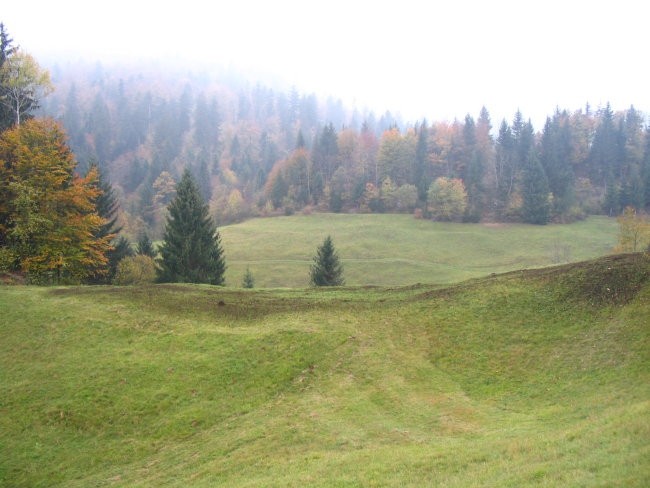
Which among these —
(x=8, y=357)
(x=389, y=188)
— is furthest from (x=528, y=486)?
(x=389, y=188)

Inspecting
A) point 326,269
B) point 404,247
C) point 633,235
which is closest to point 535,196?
point 404,247

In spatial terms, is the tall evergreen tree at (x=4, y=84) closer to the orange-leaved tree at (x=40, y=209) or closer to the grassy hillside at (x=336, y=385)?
the orange-leaved tree at (x=40, y=209)

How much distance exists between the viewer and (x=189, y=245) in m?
49.3

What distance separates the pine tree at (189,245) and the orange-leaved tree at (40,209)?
26.0 ft

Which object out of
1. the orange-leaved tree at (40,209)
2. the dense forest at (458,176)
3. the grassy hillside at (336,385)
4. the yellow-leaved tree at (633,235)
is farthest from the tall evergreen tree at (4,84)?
the yellow-leaved tree at (633,235)

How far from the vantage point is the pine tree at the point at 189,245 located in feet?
161

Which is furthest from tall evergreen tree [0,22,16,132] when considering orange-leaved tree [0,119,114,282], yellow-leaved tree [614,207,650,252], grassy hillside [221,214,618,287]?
yellow-leaved tree [614,207,650,252]

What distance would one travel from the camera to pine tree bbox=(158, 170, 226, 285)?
4916 centimetres

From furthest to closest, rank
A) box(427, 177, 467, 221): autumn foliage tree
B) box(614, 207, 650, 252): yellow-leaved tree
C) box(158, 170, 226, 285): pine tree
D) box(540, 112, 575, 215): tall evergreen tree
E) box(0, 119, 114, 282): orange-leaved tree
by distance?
box(540, 112, 575, 215): tall evergreen tree
box(427, 177, 467, 221): autumn foliage tree
box(614, 207, 650, 252): yellow-leaved tree
box(158, 170, 226, 285): pine tree
box(0, 119, 114, 282): orange-leaved tree

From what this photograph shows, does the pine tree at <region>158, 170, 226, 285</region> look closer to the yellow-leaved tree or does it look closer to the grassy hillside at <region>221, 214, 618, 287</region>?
the grassy hillside at <region>221, 214, 618, 287</region>

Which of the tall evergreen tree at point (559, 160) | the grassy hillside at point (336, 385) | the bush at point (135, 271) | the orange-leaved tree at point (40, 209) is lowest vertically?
the grassy hillside at point (336, 385)

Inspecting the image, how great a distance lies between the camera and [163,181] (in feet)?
456

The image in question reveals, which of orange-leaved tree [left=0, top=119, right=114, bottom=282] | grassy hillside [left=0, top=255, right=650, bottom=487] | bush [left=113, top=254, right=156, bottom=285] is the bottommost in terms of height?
grassy hillside [left=0, top=255, right=650, bottom=487]

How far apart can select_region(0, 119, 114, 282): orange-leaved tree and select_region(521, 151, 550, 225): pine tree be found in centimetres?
8918
